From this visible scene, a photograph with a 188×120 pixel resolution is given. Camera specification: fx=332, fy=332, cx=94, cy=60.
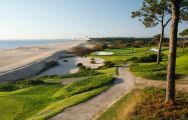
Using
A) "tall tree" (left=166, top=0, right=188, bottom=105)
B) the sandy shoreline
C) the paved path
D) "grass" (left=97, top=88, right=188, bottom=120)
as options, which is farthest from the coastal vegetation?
the sandy shoreline

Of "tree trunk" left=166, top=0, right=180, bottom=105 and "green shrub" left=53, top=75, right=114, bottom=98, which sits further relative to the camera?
"green shrub" left=53, top=75, right=114, bottom=98

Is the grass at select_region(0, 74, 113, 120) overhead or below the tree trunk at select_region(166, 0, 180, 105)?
below

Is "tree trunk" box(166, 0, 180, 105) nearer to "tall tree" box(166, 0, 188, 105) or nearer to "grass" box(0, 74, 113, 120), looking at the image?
"tall tree" box(166, 0, 188, 105)

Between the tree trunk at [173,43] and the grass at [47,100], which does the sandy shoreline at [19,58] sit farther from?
the tree trunk at [173,43]

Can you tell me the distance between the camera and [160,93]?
19.3 meters

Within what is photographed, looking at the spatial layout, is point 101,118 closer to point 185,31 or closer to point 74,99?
point 74,99

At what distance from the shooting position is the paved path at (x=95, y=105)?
17.2 m

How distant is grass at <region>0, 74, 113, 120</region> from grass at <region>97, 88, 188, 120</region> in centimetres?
299

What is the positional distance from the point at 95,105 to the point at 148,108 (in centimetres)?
399

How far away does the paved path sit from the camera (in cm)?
1722

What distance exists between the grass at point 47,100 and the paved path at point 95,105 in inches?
19.9

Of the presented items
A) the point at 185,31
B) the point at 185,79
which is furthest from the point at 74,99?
the point at 185,31

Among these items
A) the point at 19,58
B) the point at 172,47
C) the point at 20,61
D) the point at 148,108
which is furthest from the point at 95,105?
the point at 19,58

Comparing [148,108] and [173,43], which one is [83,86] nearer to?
[148,108]
